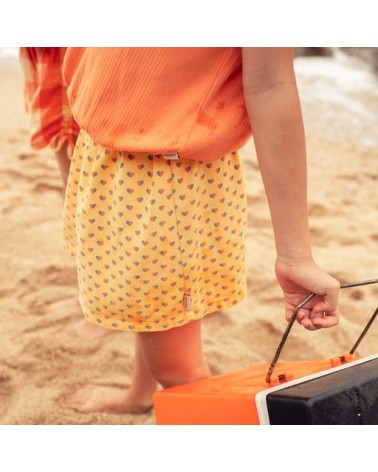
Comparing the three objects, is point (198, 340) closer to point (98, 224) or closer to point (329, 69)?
point (98, 224)

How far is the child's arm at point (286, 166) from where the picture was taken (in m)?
0.95

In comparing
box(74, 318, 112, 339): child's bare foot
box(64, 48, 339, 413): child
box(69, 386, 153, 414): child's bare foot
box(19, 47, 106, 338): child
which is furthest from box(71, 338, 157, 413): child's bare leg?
box(19, 47, 106, 338): child

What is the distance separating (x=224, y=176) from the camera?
3.68ft

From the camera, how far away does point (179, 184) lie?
106cm

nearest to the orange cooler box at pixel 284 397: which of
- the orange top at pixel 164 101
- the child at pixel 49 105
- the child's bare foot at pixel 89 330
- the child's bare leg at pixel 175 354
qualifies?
the child's bare leg at pixel 175 354

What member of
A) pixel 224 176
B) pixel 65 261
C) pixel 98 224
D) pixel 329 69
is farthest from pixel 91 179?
pixel 329 69

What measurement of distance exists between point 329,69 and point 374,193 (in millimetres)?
1504

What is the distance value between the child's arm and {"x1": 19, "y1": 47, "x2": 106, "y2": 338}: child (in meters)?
0.74

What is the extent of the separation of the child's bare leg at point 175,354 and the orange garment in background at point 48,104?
2.00 ft

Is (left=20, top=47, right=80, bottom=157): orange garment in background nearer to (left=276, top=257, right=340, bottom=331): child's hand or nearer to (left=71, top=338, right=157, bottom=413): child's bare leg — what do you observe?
(left=71, top=338, right=157, bottom=413): child's bare leg

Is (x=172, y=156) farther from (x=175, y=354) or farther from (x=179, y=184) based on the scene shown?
(x=175, y=354)

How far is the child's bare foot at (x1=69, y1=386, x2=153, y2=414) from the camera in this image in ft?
5.06

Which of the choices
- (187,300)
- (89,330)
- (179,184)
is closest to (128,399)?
(89,330)

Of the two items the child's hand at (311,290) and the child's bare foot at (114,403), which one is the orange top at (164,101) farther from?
the child's bare foot at (114,403)
